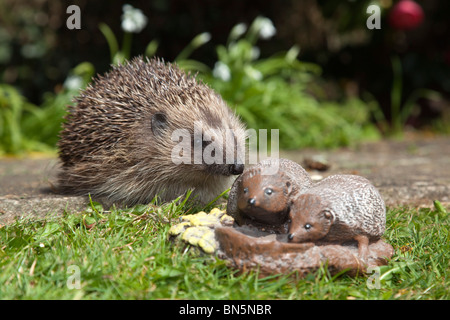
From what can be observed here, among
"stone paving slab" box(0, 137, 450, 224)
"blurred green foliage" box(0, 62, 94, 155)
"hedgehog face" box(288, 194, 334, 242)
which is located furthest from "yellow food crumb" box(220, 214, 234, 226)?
"blurred green foliage" box(0, 62, 94, 155)

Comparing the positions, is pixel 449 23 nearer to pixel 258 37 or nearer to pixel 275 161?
pixel 258 37

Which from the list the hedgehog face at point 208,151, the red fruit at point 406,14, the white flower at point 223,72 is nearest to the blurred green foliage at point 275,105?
the white flower at point 223,72

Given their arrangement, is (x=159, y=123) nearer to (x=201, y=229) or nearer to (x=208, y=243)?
(x=201, y=229)

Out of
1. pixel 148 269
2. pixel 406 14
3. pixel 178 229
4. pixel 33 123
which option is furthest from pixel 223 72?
pixel 148 269

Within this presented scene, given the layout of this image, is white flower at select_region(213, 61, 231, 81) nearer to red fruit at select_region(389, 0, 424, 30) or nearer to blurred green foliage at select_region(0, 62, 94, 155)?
blurred green foliage at select_region(0, 62, 94, 155)

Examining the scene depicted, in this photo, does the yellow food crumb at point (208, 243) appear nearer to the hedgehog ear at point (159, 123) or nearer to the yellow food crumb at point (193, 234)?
the yellow food crumb at point (193, 234)

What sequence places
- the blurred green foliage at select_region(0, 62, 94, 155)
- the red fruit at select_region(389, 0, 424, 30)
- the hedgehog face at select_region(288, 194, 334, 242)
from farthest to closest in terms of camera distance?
the red fruit at select_region(389, 0, 424, 30), the blurred green foliage at select_region(0, 62, 94, 155), the hedgehog face at select_region(288, 194, 334, 242)
